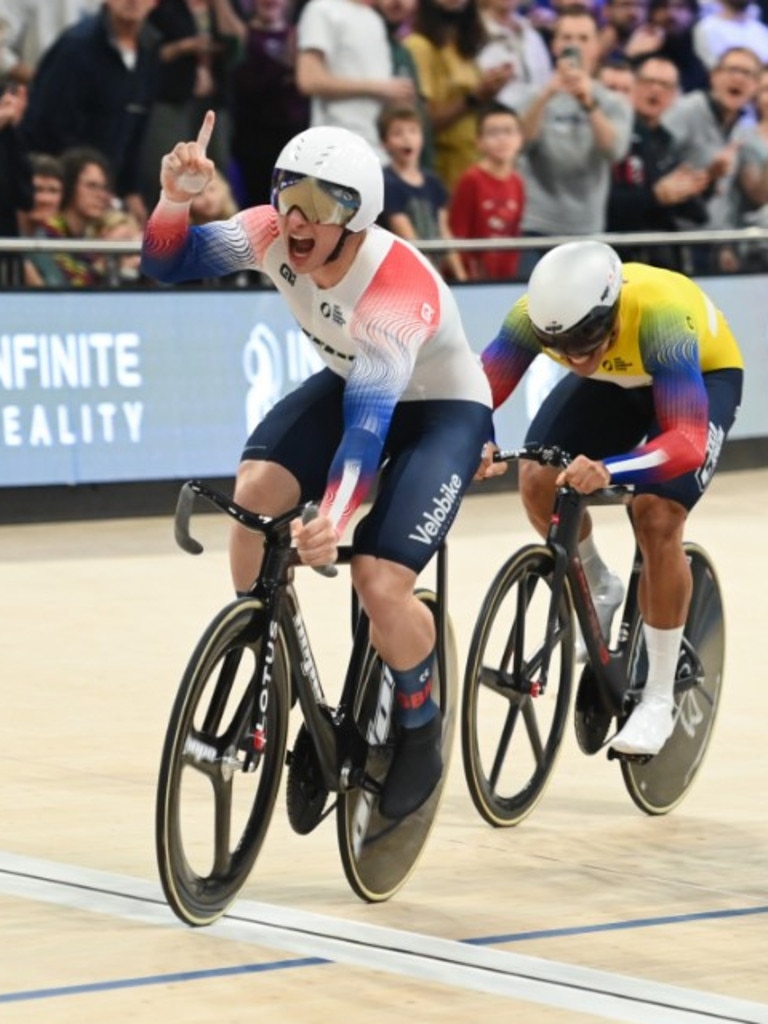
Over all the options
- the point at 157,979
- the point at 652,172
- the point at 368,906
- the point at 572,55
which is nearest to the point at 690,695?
the point at 368,906

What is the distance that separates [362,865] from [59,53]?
7.11 meters

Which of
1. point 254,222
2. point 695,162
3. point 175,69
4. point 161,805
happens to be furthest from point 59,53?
point 161,805

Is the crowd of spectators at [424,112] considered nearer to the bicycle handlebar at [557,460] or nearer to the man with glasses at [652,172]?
the man with glasses at [652,172]

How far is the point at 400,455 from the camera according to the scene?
5.99 metres

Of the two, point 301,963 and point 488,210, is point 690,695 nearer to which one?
point 301,963

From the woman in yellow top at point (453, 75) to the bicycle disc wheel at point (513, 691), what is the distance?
7490mm

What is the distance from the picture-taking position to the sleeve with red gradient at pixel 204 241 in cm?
588

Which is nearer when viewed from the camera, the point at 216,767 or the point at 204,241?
the point at 216,767

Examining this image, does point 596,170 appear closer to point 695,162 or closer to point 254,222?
point 695,162

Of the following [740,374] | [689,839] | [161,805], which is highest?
[740,374]

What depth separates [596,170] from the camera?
572 inches

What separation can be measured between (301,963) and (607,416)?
240cm

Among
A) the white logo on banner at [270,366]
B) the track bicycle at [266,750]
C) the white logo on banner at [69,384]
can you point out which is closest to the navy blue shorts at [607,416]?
the track bicycle at [266,750]

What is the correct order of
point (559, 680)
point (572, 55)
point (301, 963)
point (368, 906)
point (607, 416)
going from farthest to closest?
1. point (572, 55)
2. point (607, 416)
3. point (559, 680)
4. point (368, 906)
5. point (301, 963)
